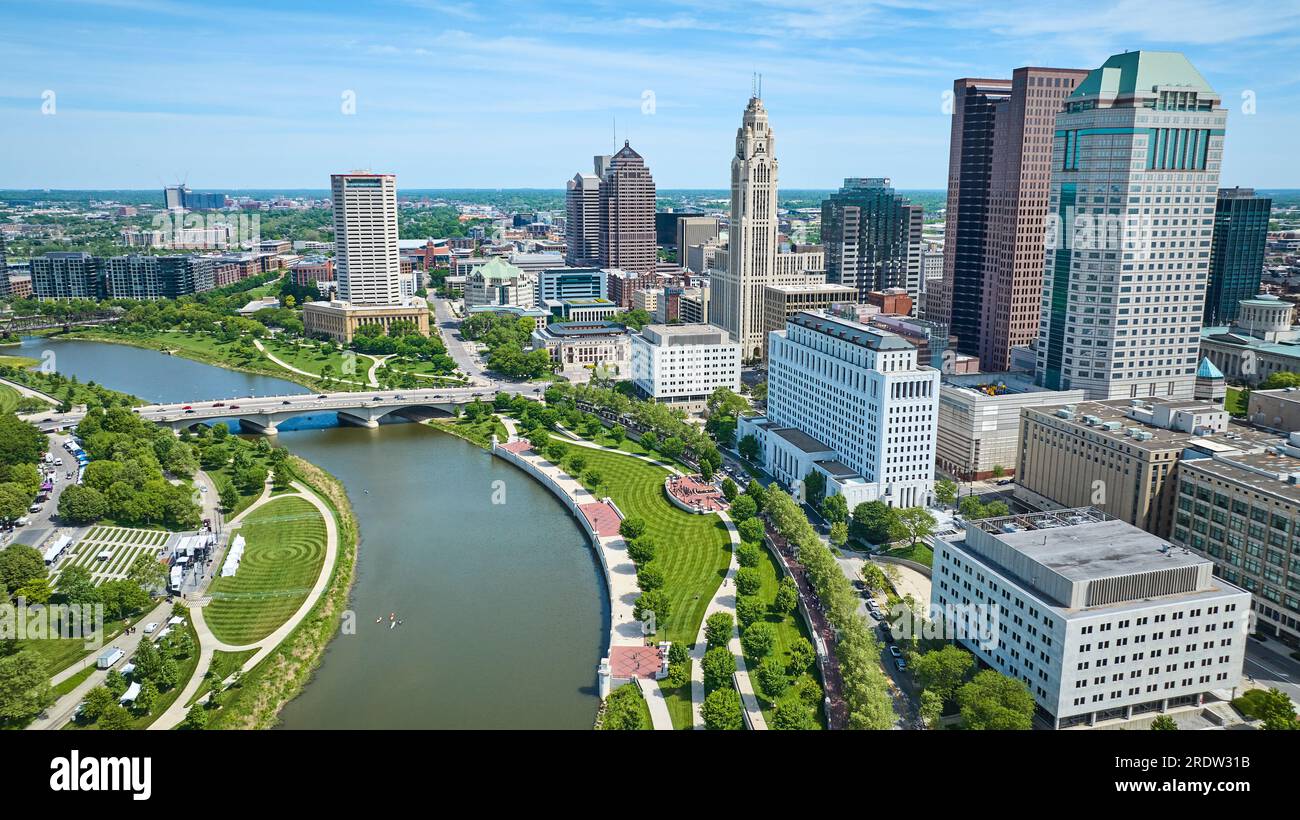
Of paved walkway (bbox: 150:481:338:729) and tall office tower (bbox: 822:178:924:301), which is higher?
tall office tower (bbox: 822:178:924:301)

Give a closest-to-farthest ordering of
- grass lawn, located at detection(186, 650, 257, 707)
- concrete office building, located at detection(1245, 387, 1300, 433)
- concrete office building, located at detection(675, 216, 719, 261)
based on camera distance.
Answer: grass lawn, located at detection(186, 650, 257, 707), concrete office building, located at detection(1245, 387, 1300, 433), concrete office building, located at detection(675, 216, 719, 261)

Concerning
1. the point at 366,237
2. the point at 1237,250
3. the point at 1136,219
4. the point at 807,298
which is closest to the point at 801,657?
the point at 1136,219

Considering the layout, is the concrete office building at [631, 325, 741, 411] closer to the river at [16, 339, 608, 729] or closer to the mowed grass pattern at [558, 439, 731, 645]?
the mowed grass pattern at [558, 439, 731, 645]

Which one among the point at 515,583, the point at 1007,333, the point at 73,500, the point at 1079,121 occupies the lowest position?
the point at 515,583

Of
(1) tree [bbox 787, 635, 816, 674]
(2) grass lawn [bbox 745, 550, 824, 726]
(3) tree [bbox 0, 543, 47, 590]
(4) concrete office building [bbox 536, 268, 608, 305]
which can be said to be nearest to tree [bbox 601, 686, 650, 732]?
(2) grass lawn [bbox 745, 550, 824, 726]
